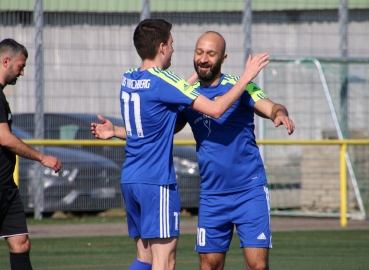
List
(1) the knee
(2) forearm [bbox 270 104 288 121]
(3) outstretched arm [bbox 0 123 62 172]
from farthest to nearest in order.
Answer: (3) outstretched arm [bbox 0 123 62 172] < (1) the knee < (2) forearm [bbox 270 104 288 121]

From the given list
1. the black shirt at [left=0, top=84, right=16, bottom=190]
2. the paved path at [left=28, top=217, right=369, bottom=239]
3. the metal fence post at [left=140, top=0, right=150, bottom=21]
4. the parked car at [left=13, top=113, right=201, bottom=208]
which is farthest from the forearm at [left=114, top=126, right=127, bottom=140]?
the metal fence post at [left=140, top=0, right=150, bottom=21]

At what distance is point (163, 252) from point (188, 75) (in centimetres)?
986

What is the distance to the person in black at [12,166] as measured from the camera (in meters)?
7.29

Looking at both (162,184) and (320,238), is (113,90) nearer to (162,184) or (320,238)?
(320,238)

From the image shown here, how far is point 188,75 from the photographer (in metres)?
15.7

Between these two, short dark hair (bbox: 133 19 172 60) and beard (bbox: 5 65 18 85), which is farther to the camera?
beard (bbox: 5 65 18 85)

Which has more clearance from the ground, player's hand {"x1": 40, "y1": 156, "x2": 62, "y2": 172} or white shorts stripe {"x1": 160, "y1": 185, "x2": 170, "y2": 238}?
player's hand {"x1": 40, "y1": 156, "x2": 62, "y2": 172}

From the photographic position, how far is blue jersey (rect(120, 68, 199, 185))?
6043mm

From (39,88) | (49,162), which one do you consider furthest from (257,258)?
(39,88)

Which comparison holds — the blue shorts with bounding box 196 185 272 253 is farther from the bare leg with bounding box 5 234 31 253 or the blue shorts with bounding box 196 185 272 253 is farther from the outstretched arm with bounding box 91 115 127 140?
the bare leg with bounding box 5 234 31 253

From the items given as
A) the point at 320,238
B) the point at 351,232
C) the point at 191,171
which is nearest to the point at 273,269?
the point at 320,238

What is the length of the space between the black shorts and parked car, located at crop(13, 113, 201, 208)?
24.7 ft

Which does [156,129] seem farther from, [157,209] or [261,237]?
[261,237]

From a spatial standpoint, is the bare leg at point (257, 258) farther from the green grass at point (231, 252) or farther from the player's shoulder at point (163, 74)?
the green grass at point (231, 252)
